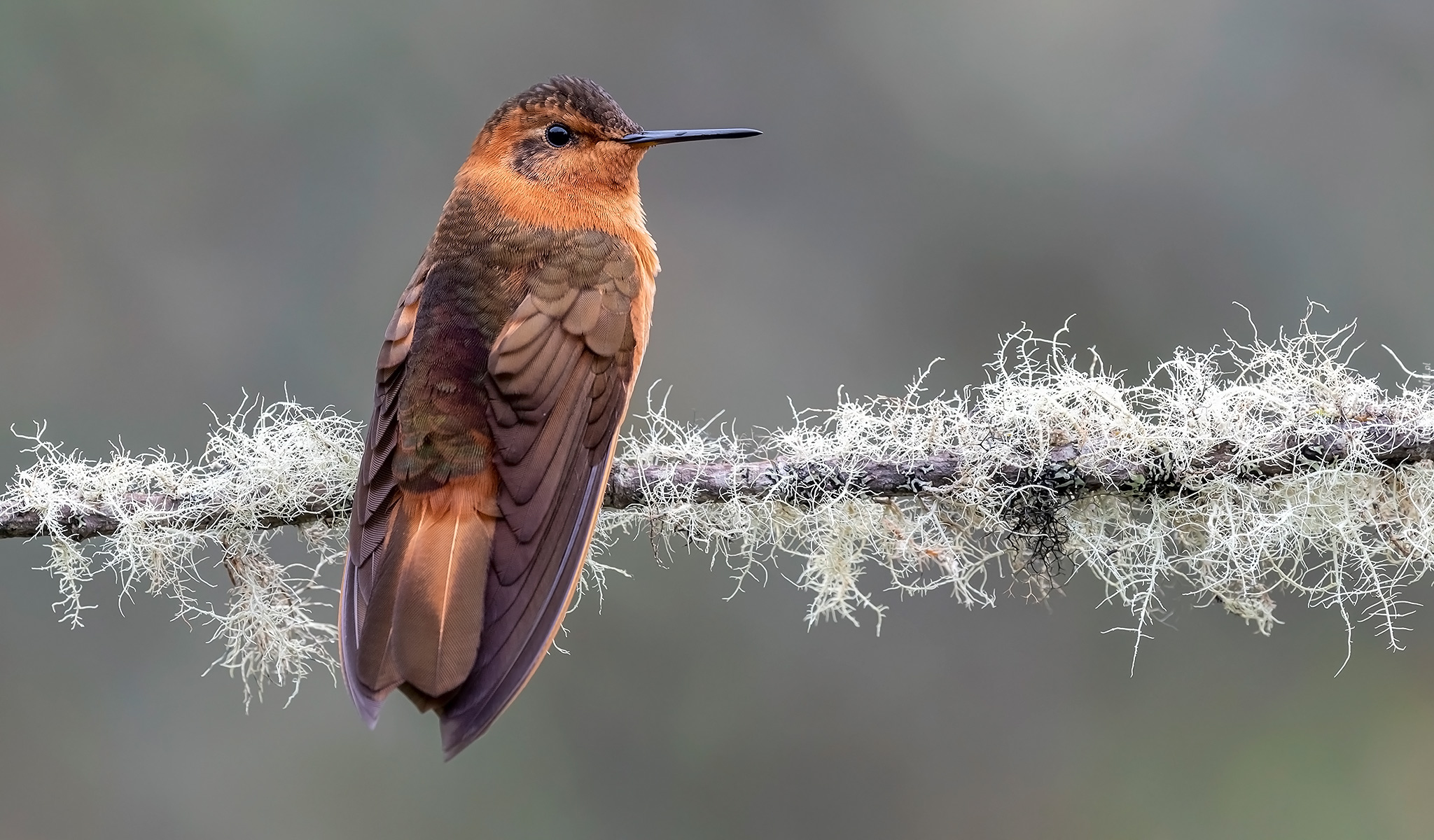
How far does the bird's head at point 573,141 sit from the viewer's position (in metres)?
3.17

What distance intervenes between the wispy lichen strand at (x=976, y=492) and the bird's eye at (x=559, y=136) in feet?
3.41

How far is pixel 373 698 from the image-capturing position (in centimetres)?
200

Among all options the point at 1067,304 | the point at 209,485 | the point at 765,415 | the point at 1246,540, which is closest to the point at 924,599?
the point at 765,415

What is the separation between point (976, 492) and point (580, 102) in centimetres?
163

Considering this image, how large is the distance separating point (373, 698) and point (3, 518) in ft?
2.87

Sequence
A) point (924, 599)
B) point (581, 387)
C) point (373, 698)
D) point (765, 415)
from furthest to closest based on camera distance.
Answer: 1. point (765, 415)
2. point (924, 599)
3. point (581, 387)
4. point (373, 698)

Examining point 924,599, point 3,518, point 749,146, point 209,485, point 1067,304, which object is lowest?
point 3,518

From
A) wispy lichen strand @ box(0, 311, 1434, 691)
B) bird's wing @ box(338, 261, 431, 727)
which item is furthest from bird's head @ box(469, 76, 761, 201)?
wispy lichen strand @ box(0, 311, 1434, 691)

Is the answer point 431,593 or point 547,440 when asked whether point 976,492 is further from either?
point 431,593

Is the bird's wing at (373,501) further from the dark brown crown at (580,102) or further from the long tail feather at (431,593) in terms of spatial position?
the dark brown crown at (580,102)

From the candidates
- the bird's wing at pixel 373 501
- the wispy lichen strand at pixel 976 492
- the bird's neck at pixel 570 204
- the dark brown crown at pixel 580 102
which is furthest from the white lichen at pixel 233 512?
the dark brown crown at pixel 580 102

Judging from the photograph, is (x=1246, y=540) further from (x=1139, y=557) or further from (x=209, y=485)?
(x=209, y=485)

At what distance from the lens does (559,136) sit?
3.23 metres

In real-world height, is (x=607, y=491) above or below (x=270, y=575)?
above
